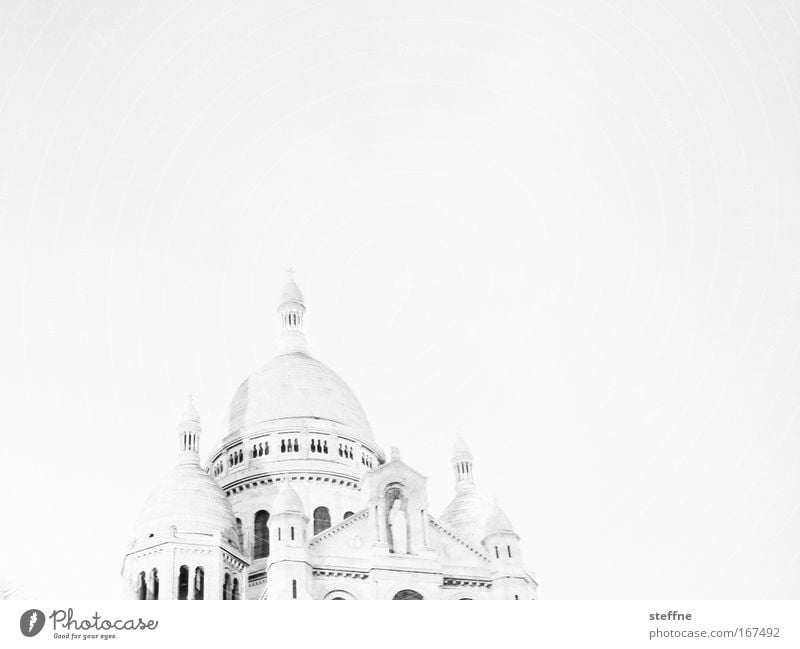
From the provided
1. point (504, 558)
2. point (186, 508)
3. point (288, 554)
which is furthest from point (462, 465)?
point (288, 554)

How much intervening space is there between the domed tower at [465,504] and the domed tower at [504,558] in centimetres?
550

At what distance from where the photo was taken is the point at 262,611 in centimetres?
1647

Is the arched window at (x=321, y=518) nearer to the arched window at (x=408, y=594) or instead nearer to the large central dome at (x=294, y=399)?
the large central dome at (x=294, y=399)

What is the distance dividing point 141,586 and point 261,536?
702 centimetres

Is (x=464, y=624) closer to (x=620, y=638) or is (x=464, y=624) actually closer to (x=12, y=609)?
(x=620, y=638)

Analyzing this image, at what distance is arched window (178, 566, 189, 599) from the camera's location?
3491cm

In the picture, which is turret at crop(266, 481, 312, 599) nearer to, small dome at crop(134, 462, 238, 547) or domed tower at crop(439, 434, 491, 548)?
small dome at crop(134, 462, 238, 547)

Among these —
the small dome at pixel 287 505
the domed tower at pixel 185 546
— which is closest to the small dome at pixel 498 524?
the small dome at pixel 287 505

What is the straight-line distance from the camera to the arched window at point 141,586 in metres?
34.9

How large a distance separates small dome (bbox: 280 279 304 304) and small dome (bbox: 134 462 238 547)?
15397 mm

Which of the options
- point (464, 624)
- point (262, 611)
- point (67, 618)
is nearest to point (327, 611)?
point (262, 611)

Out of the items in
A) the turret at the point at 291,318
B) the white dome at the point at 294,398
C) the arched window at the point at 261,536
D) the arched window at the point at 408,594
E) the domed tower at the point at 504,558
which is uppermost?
the turret at the point at 291,318

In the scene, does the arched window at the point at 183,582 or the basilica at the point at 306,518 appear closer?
the basilica at the point at 306,518

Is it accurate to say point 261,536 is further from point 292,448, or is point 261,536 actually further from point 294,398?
point 294,398
